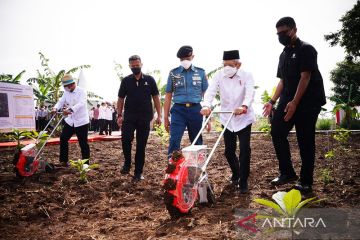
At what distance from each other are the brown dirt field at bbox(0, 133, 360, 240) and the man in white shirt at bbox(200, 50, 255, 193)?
1.10 feet

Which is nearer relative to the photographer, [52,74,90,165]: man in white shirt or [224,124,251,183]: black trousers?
[224,124,251,183]: black trousers

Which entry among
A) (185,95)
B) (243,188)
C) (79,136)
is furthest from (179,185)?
(79,136)

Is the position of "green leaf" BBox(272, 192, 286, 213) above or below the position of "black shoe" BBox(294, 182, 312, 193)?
above

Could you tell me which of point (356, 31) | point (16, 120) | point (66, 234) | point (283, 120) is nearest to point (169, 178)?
point (66, 234)

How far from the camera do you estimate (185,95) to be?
4375 mm

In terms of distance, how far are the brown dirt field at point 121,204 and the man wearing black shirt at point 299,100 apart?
33 centimetres

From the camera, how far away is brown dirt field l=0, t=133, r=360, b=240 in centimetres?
249

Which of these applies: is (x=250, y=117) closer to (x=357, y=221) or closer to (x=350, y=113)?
(x=357, y=221)

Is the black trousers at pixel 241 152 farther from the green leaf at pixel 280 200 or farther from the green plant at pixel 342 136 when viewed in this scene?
the green plant at pixel 342 136

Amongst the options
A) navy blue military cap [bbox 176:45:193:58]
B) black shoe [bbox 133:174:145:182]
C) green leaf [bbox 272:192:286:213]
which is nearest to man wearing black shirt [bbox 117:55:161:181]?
black shoe [bbox 133:174:145:182]

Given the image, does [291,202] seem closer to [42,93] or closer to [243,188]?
[243,188]

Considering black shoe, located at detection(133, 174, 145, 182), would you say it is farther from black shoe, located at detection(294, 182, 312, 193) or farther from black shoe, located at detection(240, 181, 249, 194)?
black shoe, located at detection(294, 182, 312, 193)

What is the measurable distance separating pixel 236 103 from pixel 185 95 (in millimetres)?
832

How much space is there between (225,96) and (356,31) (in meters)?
15.6
